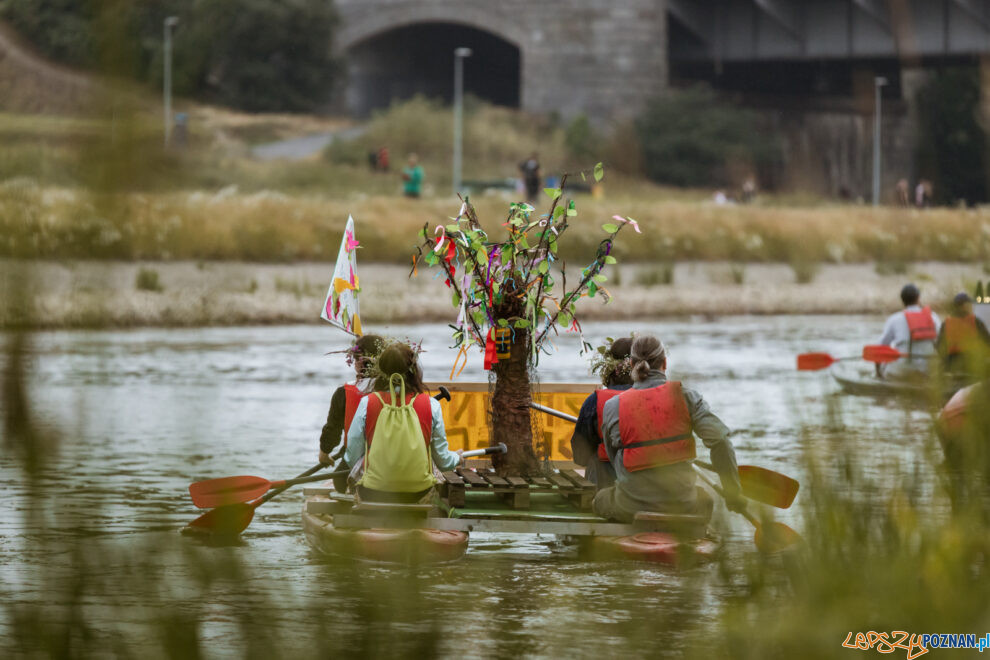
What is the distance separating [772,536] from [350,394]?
6.13 metres

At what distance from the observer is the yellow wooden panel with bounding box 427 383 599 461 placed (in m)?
10.2

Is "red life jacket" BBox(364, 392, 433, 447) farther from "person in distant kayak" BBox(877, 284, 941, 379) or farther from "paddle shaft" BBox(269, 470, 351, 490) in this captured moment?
"person in distant kayak" BBox(877, 284, 941, 379)

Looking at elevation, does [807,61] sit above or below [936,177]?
above

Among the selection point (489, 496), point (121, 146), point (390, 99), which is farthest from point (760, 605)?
point (390, 99)

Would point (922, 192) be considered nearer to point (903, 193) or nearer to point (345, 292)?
point (903, 193)

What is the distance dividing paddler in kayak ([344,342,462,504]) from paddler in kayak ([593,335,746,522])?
93 cm

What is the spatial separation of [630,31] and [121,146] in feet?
246

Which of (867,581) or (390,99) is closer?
(867,581)

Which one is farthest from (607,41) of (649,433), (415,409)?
(649,433)

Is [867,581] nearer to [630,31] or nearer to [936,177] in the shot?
[936,177]

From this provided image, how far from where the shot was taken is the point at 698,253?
40.3 metres

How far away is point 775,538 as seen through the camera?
3.06 m

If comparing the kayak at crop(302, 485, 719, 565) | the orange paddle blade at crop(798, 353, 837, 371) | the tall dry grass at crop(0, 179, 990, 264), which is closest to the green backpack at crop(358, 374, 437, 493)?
the kayak at crop(302, 485, 719, 565)

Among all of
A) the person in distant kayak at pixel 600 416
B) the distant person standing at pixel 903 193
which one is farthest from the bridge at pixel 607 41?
the distant person standing at pixel 903 193
